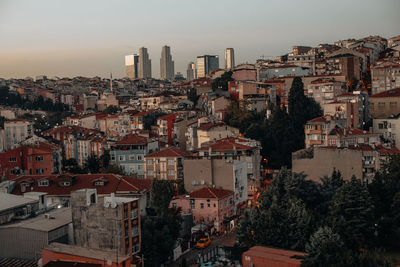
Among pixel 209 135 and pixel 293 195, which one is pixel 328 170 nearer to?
pixel 293 195

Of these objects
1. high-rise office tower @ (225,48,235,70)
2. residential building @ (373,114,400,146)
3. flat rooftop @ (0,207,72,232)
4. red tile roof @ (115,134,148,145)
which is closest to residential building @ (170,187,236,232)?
flat rooftop @ (0,207,72,232)

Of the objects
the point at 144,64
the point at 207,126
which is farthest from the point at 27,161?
the point at 144,64

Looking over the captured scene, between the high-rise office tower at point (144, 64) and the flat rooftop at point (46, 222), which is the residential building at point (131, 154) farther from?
Result: the high-rise office tower at point (144, 64)

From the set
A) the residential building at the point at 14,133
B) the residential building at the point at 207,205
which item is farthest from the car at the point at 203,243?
the residential building at the point at 14,133

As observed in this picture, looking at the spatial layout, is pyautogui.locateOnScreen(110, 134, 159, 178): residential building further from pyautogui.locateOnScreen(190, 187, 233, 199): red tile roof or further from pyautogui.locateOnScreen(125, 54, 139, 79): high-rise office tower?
pyautogui.locateOnScreen(125, 54, 139, 79): high-rise office tower

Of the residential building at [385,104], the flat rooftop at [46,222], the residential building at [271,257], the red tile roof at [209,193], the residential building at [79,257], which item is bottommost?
the residential building at [271,257]

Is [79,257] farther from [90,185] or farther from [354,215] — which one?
[354,215]
